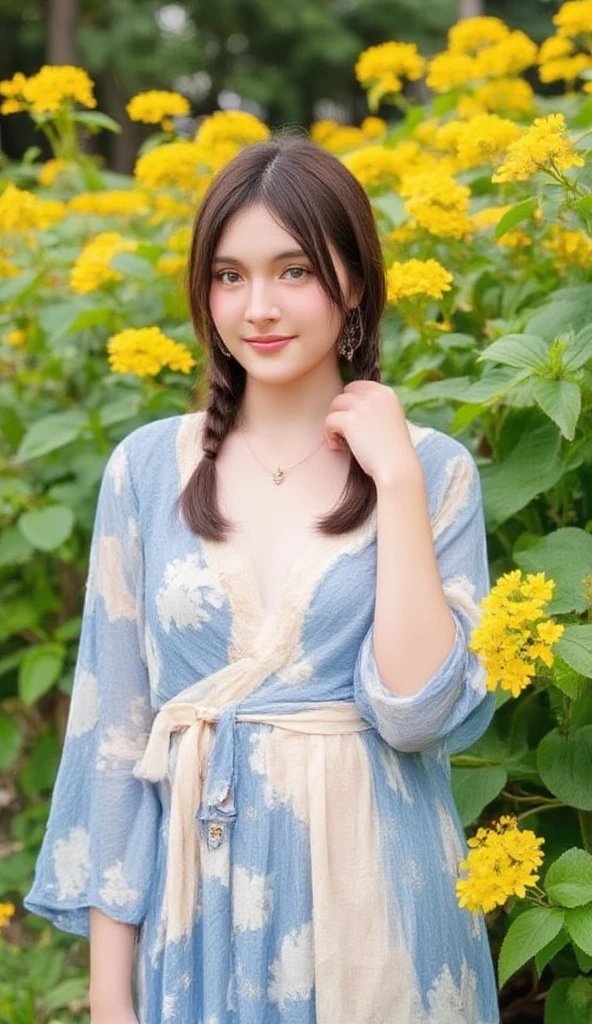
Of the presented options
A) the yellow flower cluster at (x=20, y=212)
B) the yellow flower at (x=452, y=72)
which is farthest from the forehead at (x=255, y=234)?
the yellow flower at (x=452, y=72)

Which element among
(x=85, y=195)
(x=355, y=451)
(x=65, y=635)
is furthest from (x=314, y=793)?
(x=85, y=195)

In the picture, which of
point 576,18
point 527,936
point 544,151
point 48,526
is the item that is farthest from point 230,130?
point 527,936

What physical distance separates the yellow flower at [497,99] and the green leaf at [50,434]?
1179 mm

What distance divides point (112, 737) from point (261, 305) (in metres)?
0.56

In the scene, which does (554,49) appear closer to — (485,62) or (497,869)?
(485,62)

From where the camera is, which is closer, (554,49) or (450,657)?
(450,657)

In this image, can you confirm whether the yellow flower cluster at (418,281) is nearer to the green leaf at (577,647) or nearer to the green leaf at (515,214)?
the green leaf at (515,214)

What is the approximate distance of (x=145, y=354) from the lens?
2.42m

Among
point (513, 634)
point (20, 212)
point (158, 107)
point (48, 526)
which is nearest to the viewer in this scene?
point (513, 634)

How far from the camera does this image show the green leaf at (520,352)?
195 centimetres

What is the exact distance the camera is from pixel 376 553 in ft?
5.45

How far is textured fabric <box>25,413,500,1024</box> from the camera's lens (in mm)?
1640

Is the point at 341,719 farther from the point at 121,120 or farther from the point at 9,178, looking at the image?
the point at 121,120

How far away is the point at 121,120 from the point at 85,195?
10187 millimetres
